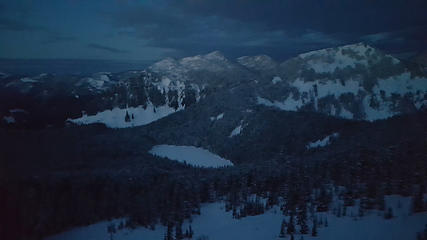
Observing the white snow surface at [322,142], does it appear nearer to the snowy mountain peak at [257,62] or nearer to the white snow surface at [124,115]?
the white snow surface at [124,115]

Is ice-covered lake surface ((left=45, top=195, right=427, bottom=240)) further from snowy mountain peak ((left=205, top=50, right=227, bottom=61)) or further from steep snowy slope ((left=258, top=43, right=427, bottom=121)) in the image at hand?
snowy mountain peak ((left=205, top=50, right=227, bottom=61))

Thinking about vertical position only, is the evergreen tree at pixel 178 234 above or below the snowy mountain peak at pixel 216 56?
below

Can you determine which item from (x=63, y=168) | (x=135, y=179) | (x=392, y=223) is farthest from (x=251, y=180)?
(x=63, y=168)

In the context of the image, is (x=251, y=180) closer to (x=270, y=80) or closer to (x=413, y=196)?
(x=413, y=196)

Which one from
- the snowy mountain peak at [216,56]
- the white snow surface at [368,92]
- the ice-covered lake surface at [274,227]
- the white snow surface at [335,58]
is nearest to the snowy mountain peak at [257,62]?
the snowy mountain peak at [216,56]

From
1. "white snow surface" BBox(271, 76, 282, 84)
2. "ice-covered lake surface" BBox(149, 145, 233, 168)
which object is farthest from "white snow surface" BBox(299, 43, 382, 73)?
"ice-covered lake surface" BBox(149, 145, 233, 168)

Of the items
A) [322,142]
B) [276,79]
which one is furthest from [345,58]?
[322,142]

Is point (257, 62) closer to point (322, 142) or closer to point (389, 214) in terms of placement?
point (322, 142)
